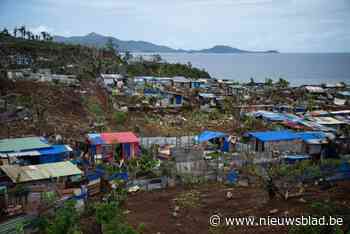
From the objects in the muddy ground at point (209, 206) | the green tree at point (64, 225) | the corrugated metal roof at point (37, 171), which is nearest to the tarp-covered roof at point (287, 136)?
the muddy ground at point (209, 206)

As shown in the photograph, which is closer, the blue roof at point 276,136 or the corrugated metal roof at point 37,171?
the corrugated metal roof at point 37,171

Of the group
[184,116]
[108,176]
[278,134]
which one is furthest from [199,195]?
[184,116]

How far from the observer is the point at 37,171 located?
11086mm

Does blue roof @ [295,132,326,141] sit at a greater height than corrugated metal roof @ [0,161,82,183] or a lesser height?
greater

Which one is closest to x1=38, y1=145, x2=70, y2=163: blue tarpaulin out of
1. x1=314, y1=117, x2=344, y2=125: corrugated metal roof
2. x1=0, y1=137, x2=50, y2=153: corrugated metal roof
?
x1=0, y1=137, x2=50, y2=153: corrugated metal roof

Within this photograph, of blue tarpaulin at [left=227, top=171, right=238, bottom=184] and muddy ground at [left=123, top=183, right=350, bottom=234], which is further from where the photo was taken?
blue tarpaulin at [left=227, top=171, right=238, bottom=184]

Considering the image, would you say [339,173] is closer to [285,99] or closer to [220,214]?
[220,214]

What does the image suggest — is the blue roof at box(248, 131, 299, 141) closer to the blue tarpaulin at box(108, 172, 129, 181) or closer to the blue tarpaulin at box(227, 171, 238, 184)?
the blue tarpaulin at box(227, 171, 238, 184)

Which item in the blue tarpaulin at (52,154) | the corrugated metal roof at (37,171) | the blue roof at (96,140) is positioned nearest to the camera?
the corrugated metal roof at (37,171)

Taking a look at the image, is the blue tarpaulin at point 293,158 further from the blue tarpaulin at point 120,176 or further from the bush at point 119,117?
the bush at point 119,117

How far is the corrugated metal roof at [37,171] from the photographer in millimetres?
10531

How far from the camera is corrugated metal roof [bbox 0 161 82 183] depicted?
415 inches

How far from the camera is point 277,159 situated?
14828 mm

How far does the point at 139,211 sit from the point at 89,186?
6.42ft
